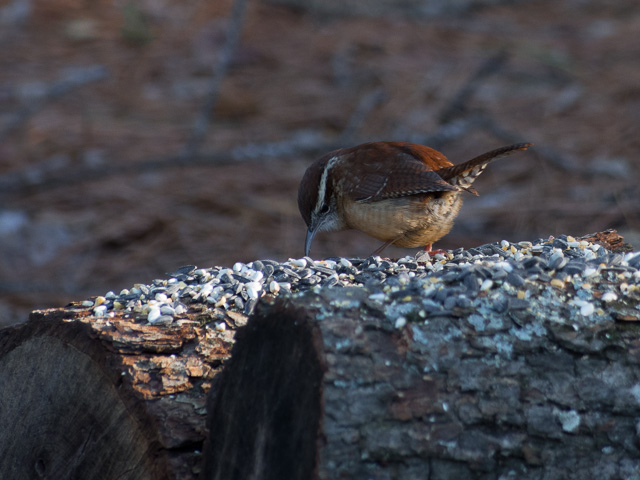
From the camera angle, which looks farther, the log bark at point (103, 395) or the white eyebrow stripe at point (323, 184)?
the white eyebrow stripe at point (323, 184)

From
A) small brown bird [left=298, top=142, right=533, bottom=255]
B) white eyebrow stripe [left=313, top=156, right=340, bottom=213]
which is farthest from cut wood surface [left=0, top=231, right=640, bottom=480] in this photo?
white eyebrow stripe [left=313, top=156, right=340, bottom=213]

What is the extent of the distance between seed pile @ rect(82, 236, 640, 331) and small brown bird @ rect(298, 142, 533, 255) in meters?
0.92

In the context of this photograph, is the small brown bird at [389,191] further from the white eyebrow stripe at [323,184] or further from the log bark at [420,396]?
the log bark at [420,396]

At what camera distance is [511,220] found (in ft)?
22.1

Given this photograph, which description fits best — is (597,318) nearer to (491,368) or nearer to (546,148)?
(491,368)

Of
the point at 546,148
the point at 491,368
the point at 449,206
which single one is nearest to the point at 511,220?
the point at 546,148

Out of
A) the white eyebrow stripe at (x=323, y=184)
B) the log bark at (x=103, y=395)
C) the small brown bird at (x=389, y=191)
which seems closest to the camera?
the log bark at (x=103, y=395)

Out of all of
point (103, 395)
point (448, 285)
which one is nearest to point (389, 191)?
point (448, 285)

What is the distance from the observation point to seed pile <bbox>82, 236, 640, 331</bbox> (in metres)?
2.37

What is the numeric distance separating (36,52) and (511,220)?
Answer: 6216 mm

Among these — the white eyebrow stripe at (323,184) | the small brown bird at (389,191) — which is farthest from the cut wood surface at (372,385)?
the white eyebrow stripe at (323,184)

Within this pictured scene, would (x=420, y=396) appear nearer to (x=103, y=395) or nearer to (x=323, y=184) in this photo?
(x=103, y=395)

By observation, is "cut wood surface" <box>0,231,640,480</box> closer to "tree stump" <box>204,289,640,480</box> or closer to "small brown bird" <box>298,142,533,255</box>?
"tree stump" <box>204,289,640,480</box>

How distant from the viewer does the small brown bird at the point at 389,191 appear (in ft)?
13.8
